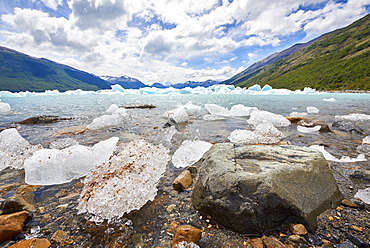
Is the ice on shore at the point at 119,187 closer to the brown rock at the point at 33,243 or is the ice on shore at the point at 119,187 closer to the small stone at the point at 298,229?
the brown rock at the point at 33,243

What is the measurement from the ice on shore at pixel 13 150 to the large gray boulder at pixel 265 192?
4.86m

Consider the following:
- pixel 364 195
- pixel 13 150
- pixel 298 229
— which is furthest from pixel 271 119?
pixel 13 150

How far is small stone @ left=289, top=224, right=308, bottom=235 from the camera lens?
2098mm

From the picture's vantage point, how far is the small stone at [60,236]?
2112mm

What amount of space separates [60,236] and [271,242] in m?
2.70

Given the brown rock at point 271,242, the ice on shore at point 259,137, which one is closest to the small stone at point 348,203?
the brown rock at point 271,242

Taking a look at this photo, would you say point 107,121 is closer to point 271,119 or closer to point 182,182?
point 182,182

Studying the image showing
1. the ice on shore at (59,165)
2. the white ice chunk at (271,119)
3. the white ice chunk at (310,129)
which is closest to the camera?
the ice on shore at (59,165)

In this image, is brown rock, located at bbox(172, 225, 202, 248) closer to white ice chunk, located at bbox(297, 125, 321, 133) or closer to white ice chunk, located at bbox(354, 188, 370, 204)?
white ice chunk, located at bbox(354, 188, 370, 204)

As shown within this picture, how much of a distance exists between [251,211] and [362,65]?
11505 centimetres

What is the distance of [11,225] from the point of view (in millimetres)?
2145

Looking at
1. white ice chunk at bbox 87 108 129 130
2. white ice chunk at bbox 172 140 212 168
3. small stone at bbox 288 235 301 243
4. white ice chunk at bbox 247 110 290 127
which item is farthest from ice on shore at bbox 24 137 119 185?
white ice chunk at bbox 247 110 290 127

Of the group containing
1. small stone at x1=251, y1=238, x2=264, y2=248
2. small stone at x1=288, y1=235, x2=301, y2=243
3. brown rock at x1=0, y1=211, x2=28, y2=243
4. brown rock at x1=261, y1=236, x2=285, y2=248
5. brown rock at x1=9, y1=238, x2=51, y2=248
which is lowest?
small stone at x1=288, y1=235, x2=301, y2=243

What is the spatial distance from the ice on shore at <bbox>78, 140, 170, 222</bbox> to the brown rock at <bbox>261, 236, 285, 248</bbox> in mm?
1752
